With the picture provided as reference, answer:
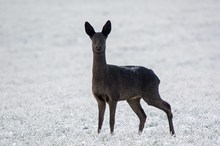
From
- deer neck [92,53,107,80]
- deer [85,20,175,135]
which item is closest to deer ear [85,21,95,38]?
deer [85,20,175,135]

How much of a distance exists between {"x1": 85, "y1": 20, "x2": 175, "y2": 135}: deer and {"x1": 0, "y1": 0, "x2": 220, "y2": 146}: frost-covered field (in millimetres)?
481

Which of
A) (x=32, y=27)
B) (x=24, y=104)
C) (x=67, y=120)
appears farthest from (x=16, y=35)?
(x=67, y=120)

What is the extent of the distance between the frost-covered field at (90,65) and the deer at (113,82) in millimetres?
481

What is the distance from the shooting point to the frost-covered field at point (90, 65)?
9203 mm

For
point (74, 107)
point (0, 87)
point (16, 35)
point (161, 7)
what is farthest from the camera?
point (161, 7)

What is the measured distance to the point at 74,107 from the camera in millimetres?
12398

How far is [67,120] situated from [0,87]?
7381 millimetres

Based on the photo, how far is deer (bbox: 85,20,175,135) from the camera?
27.9 feet

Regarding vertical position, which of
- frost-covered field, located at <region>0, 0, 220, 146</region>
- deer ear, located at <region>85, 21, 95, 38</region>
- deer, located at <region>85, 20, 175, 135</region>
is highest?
deer ear, located at <region>85, 21, 95, 38</region>

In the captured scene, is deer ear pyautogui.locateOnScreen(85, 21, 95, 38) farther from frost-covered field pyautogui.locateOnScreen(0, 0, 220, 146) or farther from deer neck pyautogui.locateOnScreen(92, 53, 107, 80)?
frost-covered field pyautogui.locateOnScreen(0, 0, 220, 146)

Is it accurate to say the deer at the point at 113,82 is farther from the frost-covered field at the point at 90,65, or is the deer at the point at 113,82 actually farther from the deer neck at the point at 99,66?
the frost-covered field at the point at 90,65

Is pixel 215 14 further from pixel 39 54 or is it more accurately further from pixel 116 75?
pixel 116 75

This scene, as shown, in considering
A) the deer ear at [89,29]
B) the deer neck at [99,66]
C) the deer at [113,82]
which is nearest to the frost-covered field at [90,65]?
the deer at [113,82]

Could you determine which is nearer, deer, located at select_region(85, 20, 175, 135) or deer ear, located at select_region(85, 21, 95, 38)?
deer, located at select_region(85, 20, 175, 135)
